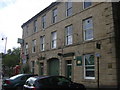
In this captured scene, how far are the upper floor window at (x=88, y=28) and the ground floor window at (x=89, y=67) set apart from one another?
167 cm

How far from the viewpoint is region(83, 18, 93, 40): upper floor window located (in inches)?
760

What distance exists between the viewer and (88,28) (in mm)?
19672

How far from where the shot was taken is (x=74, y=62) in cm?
2086

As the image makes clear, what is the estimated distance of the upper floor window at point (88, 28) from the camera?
1931 centimetres

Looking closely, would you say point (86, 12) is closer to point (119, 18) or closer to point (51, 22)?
point (119, 18)

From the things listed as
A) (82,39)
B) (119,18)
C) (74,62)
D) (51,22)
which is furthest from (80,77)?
(51,22)

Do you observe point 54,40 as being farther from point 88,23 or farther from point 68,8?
point 88,23

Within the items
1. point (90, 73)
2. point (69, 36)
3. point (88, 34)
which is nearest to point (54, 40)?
point (69, 36)

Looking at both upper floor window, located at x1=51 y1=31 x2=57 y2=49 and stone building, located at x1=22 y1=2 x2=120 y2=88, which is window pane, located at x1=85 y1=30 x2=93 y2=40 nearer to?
stone building, located at x1=22 y1=2 x2=120 y2=88

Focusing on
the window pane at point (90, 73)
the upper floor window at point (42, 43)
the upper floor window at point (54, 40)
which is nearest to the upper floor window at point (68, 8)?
the upper floor window at point (54, 40)

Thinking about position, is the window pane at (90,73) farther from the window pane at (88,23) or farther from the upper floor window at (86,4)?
the upper floor window at (86,4)

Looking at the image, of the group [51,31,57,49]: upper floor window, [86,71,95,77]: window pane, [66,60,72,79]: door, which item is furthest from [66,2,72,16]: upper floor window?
[86,71,95,77]: window pane

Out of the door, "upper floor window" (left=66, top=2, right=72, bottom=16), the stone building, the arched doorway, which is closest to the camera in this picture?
the stone building

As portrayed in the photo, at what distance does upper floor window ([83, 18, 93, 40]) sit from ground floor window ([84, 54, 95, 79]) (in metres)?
1.67
